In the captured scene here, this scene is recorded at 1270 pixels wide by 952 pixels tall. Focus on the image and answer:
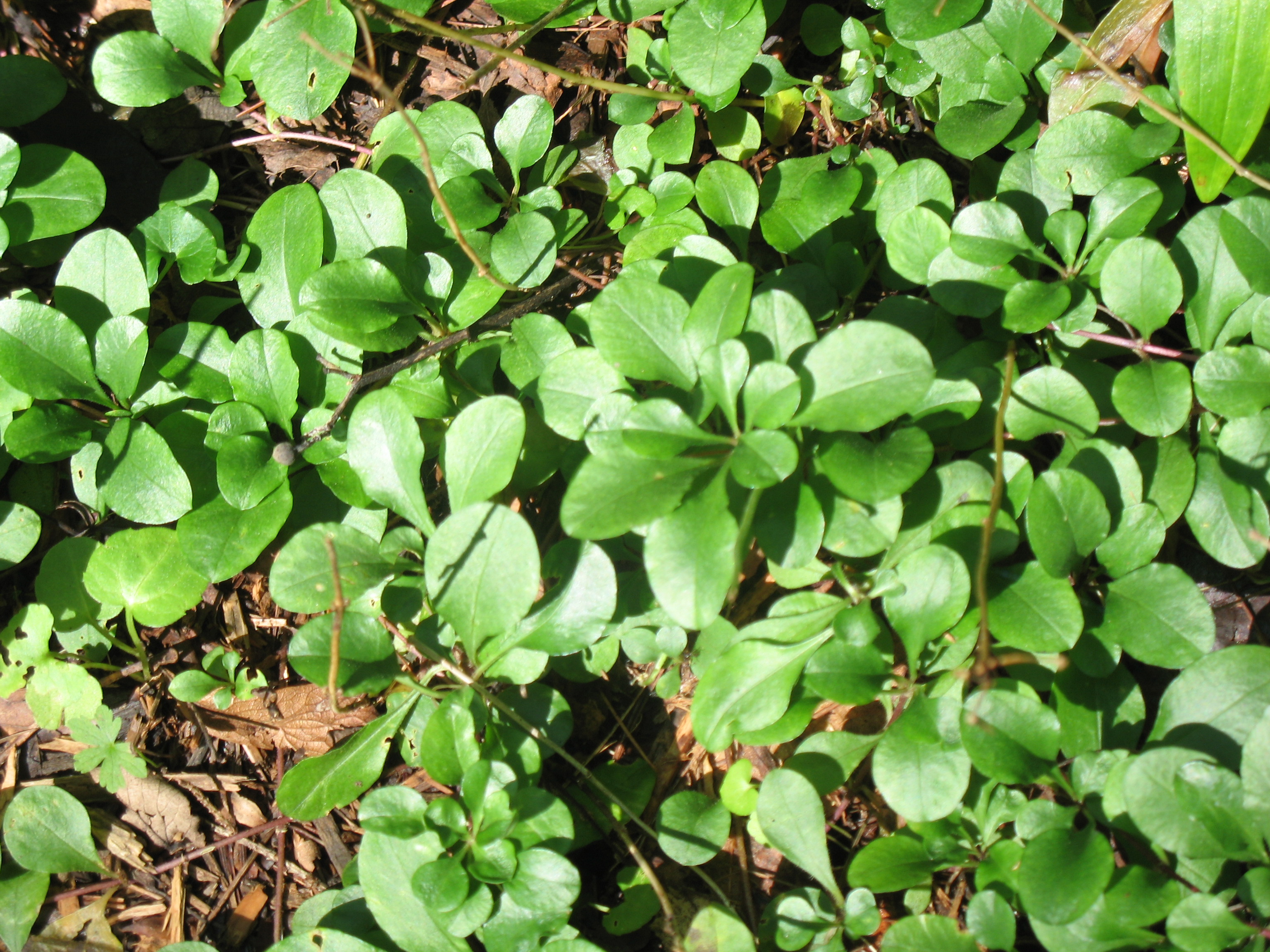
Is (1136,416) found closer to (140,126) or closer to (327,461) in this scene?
(327,461)

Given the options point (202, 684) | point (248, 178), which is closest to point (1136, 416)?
point (202, 684)

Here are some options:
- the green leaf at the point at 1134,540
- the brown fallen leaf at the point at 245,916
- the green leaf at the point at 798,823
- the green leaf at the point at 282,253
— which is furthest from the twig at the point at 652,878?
the green leaf at the point at 282,253

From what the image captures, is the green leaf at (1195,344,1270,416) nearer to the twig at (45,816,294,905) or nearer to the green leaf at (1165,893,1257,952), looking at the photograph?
the green leaf at (1165,893,1257,952)

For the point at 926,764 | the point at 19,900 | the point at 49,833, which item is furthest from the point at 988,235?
the point at 19,900

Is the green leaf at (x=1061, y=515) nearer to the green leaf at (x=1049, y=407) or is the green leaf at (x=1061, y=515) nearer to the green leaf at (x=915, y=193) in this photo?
the green leaf at (x=1049, y=407)

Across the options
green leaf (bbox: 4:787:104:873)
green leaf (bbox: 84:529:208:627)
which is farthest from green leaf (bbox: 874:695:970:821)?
green leaf (bbox: 4:787:104:873)
